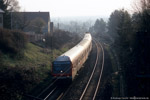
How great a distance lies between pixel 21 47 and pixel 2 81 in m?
9.32

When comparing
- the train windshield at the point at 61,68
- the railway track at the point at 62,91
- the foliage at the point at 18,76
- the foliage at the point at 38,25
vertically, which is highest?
the foliage at the point at 38,25

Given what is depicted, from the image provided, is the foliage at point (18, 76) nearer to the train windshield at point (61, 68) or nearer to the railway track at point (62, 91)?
the railway track at point (62, 91)

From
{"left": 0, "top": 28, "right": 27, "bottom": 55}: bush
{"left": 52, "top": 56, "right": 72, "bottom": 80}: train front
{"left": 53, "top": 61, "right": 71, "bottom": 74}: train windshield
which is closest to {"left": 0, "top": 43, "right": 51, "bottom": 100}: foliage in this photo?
{"left": 0, "top": 28, "right": 27, "bottom": 55}: bush

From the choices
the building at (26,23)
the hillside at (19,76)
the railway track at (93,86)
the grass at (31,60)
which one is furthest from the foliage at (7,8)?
the railway track at (93,86)

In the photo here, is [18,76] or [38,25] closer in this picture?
[18,76]

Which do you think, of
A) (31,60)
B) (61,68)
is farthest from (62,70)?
(31,60)

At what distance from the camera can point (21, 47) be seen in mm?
23984

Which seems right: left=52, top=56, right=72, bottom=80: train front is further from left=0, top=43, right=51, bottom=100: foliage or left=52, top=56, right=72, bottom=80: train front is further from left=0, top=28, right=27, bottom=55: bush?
left=0, top=28, right=27, bottom=55: bush

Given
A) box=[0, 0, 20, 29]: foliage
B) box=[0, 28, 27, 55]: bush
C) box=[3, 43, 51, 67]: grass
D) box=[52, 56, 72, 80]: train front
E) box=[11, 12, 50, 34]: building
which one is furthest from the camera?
box=[11, 12, 50, 34]: building

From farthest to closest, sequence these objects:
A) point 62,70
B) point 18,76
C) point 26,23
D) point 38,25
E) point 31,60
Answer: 1. point 38,25
2. point 26,23
3. point 31,60
4. point 62,70
5. point 18,76

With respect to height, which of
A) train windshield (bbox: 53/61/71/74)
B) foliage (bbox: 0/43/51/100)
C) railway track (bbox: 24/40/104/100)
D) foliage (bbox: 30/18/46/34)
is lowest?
railway track (bbox: 24/40/104/100)

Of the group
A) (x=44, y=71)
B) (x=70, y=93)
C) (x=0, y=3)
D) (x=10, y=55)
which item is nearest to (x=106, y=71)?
(x=44, y=71)

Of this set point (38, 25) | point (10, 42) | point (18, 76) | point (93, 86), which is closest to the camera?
point (18, 76)

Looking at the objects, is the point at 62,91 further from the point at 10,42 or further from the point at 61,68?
the point at 10,42
